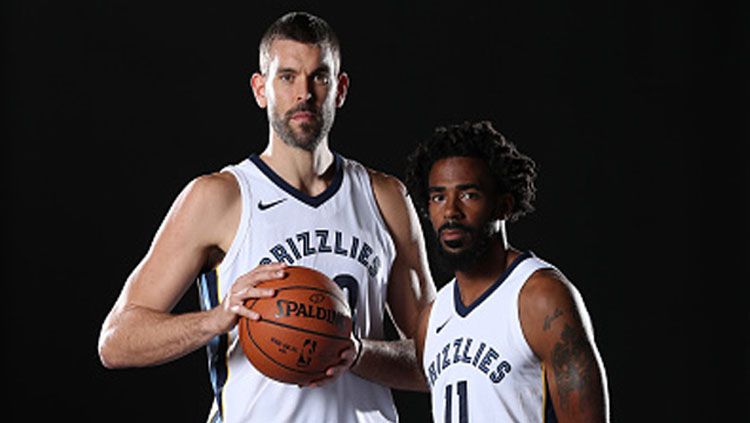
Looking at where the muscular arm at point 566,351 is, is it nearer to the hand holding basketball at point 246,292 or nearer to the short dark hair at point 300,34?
the hand holding basketball at point 246,292

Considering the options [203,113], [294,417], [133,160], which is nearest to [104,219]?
[133,160]

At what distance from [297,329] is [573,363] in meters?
0.66

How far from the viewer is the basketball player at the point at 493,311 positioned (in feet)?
8.96

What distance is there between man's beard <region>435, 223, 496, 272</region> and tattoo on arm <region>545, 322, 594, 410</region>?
31cm

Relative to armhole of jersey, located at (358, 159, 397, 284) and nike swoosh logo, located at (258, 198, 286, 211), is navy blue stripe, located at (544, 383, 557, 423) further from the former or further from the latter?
nike swoosh logo, located at (258, 198, 286, 211)

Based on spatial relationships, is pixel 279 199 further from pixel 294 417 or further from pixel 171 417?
pixel 171 417

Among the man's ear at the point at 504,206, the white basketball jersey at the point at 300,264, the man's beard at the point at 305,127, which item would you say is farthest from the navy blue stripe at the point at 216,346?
the man's ear at the point at 504,206

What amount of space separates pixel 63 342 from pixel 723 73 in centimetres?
328

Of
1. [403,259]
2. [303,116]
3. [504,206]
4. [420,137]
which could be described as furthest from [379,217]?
[420,137]

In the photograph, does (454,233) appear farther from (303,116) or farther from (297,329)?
(303,116)

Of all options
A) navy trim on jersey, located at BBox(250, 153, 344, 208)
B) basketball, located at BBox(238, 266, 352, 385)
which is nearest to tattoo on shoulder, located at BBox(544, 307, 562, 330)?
basketball, located at BBox(238, 266, 352, 385)

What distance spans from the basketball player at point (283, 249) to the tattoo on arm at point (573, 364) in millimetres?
598

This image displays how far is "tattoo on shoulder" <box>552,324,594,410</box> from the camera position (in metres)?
2.71

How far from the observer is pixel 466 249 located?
290 cm
